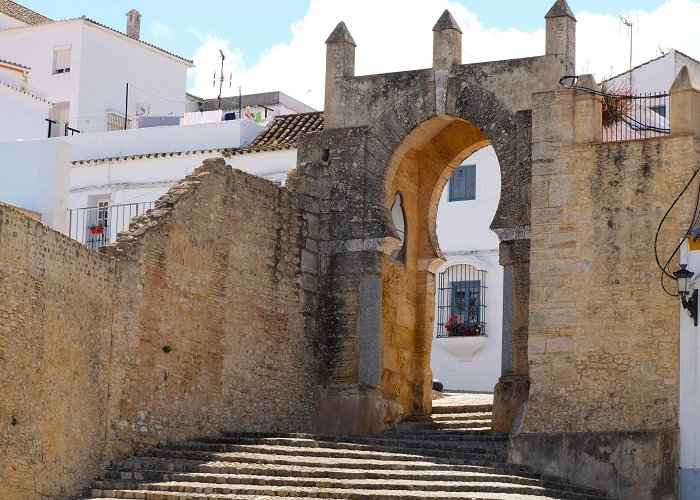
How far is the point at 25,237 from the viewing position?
71.6ft

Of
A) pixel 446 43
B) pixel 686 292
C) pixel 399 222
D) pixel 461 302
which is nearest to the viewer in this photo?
pixel 686 292

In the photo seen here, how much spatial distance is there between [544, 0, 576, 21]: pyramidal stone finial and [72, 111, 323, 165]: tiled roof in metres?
7.64

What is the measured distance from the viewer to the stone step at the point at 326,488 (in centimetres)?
2222

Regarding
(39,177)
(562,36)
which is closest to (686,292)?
(562,36)

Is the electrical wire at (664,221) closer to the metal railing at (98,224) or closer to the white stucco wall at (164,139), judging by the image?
the metal railing at (98,224)

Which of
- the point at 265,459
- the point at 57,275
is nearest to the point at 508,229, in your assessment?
the point at 265,459

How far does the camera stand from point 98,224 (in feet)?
111

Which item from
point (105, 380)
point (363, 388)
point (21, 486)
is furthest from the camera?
point (363, 388)

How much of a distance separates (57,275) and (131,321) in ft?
5.70

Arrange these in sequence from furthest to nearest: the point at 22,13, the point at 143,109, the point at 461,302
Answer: the point at 22,13 → the point at 143,109 → the point at 461,302

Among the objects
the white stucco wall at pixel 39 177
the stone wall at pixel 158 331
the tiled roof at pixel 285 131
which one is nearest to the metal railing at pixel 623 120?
the stone wall at pixel 158 331

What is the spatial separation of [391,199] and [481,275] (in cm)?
1010

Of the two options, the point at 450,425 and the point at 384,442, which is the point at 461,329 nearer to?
the point at 450,425

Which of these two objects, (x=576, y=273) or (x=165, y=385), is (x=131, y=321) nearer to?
(x=165, y=385)
